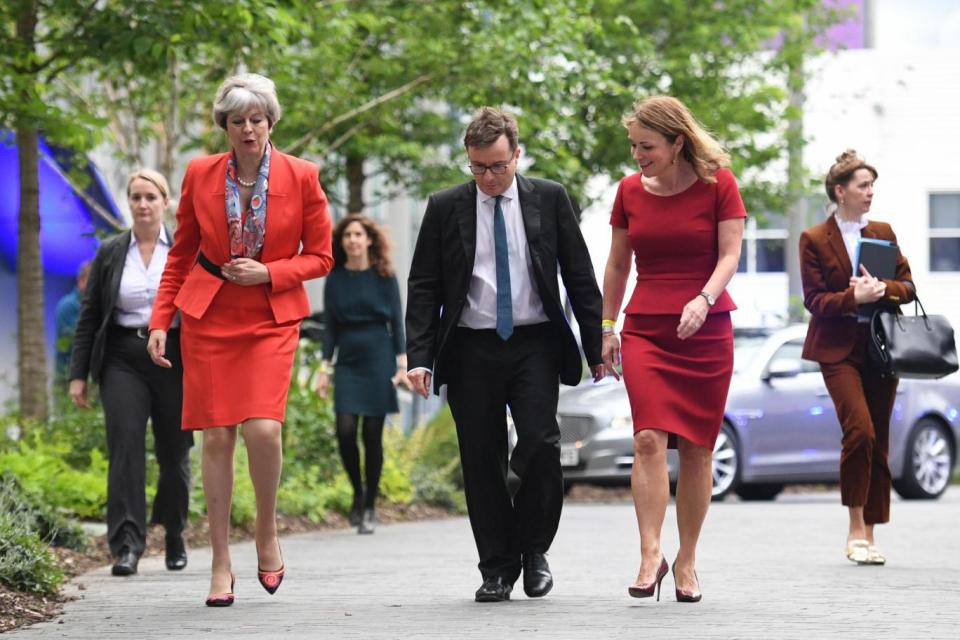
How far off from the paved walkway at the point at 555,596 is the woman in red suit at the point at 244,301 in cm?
54

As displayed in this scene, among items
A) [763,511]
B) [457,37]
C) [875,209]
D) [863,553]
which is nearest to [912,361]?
[863,553]

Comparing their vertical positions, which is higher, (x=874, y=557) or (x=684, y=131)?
(x=684, y=131)

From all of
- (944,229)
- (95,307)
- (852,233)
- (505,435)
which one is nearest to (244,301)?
(505,435)

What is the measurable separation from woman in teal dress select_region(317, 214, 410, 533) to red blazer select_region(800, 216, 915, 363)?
3957mm

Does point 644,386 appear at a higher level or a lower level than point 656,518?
higher

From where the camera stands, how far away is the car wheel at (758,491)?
63.1 ft

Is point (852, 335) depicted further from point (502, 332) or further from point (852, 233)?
point (502, 332)

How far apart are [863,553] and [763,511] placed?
6.08m

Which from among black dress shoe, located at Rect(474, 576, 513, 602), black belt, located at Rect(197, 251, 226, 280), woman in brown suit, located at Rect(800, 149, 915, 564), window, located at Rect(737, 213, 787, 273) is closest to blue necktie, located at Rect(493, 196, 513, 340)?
black dress shoe, located at Rect(474, 576, 513, 602)

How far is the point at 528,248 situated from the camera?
768 centimetres

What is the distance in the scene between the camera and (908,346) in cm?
963

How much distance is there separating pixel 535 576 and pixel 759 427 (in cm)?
1007

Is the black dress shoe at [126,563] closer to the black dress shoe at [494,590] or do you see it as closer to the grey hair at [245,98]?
the black dress shoe at [494,590]

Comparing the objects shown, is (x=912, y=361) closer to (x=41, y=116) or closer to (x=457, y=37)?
(x=41, y=116)
